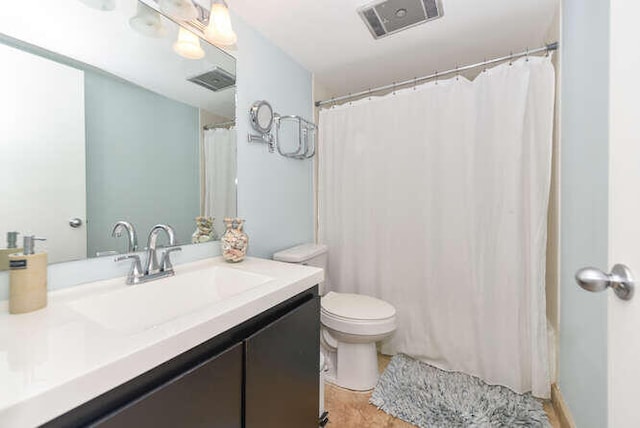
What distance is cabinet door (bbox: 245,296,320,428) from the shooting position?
2.48ft

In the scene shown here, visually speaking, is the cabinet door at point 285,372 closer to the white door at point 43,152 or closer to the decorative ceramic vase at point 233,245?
the decorative ceramic vase at point 233,245

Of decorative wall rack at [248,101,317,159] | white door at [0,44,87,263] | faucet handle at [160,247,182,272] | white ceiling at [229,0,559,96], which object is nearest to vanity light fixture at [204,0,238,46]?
white ceiling at [229,0,559,96]

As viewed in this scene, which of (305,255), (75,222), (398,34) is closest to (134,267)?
(75,222)

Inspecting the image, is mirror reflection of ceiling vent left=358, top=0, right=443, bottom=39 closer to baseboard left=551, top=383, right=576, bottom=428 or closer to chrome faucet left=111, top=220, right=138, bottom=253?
chrome faucet left=111, top=220, right=138, bottom=253

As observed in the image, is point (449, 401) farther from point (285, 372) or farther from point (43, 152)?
point (43, 152)

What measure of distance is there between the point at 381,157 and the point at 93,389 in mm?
1794

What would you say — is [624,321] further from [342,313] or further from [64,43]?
[64,43]

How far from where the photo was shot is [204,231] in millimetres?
1293

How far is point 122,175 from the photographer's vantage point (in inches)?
39.6

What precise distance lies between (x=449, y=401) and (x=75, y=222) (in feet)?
6.08

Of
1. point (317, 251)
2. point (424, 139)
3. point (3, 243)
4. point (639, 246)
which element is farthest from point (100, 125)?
point (424, 139)

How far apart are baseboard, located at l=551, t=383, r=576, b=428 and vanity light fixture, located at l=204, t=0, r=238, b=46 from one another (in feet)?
7.40

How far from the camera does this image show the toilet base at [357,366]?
61.2 inches

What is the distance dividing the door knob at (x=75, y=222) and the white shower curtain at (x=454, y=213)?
58.6 inches
